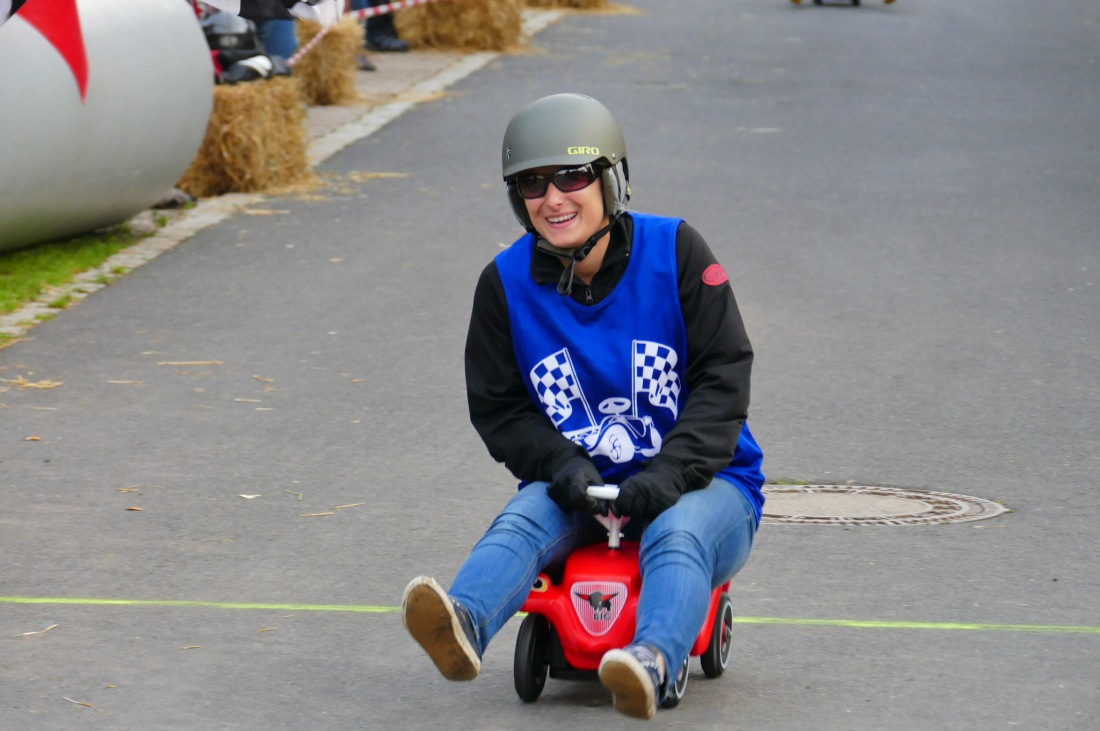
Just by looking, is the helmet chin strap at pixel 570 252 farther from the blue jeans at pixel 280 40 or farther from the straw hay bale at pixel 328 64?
the straw hay bale at pixel 328 64

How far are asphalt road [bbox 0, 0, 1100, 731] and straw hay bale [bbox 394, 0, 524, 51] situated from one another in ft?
20.4

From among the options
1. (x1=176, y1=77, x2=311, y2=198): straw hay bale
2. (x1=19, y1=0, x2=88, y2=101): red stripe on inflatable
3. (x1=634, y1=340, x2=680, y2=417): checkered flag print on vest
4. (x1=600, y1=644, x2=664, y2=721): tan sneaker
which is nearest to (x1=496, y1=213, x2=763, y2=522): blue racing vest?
(x1=634, y1=340, x2=680, y2=417): checkered flag print on vest

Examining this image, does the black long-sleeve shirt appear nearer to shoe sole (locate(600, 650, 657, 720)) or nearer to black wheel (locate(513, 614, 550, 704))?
black wheel (locate(513, 614, 550, 704))

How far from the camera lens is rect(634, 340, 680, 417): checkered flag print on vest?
13.1 feet

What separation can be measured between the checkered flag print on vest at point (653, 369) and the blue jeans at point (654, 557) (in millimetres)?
246

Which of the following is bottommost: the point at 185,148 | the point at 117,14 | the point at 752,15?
the point at 752,15

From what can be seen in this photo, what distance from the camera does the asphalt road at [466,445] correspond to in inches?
162

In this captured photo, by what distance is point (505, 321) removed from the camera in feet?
13.5

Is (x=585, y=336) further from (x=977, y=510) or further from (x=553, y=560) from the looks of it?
(x=977, y=510)

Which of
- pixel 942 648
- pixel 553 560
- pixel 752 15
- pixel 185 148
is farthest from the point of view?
pixel 752 15

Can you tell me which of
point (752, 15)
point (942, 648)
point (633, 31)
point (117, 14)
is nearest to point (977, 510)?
point (942, 648)

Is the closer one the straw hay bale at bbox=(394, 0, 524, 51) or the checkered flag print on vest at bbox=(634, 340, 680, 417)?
the checkered flag print on vest at bbox=(634, 340, 680, 417)

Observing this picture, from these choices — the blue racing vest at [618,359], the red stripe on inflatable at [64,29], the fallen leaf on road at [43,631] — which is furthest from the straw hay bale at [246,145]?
the blue racing vest at [618,359]

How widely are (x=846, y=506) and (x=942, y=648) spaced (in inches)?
54.1
